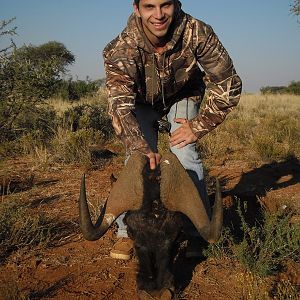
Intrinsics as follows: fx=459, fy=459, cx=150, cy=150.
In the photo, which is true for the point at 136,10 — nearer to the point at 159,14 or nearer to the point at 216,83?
the point at 159,14

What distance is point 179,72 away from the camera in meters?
4.55

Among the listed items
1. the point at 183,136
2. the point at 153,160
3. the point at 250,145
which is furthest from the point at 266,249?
the point at 250,145

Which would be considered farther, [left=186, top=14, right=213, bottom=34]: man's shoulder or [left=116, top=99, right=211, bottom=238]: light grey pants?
[left=116, top=99, right=211, bottom=238]: light grey pants

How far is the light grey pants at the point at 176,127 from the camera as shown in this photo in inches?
180

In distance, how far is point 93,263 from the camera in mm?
4648

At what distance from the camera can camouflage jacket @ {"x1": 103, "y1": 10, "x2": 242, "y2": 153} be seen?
13.9 feet

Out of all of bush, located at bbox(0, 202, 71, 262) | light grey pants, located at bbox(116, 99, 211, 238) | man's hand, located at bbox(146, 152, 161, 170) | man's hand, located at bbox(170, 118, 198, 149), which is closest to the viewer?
man's hand, located at bbox(146, 152, 161, 170)

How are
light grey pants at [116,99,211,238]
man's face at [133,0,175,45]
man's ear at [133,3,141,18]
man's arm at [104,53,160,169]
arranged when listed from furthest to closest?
1. light grey pants at [116,99,211,238]
2. man's ear at [133,3,141,18]
3. man's arm at [104,53,160,169]
4. man's face at [133,0,175,45]

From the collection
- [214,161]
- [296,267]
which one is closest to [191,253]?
[296,267]

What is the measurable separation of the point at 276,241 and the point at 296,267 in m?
0.30

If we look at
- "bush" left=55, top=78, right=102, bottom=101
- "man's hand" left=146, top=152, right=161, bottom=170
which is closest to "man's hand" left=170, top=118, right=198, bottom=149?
"man's hand" left=146, top=152, right=161, bottom=170

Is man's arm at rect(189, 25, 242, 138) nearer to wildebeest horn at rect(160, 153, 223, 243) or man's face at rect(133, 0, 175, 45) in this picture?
man's face at rect(133, 0, 175, 45)

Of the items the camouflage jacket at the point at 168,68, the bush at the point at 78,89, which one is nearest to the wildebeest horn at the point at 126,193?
the camouflage jacket at the point at 168,68

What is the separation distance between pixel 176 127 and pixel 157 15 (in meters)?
1.25
